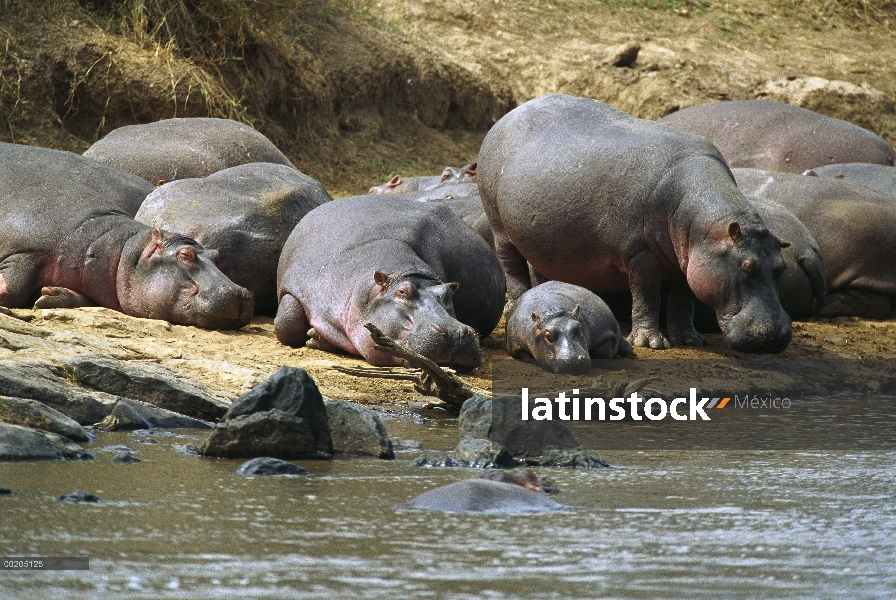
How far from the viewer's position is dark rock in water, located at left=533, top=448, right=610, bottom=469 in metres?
4.38

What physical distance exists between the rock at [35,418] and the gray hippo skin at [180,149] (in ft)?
16.8

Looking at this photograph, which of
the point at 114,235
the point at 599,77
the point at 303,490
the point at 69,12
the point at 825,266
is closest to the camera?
A: the point at 303,490

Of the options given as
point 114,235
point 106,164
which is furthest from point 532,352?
Result: point 106,164

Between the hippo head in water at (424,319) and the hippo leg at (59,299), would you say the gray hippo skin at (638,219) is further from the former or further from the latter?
the hippo leg at (59,299)

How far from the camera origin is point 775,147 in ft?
38.6

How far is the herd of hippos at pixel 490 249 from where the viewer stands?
717cm

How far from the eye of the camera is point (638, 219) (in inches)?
311

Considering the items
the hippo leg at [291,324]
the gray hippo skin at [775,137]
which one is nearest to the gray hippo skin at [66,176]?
the hippo leg at [291,324]

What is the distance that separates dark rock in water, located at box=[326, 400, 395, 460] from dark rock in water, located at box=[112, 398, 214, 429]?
662 millimetres

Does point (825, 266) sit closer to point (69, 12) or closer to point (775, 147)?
point (775, 147)

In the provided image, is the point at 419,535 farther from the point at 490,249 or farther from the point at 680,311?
the point at 680,311

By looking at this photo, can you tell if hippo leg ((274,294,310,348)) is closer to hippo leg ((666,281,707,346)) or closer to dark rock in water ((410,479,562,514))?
hippo leg ((666,281,707,346))

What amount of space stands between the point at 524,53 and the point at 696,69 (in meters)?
2.09

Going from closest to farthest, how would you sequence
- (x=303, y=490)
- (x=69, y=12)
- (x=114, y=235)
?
(x=303, y=490), (x=114, y=235), (x=69, y=12)
